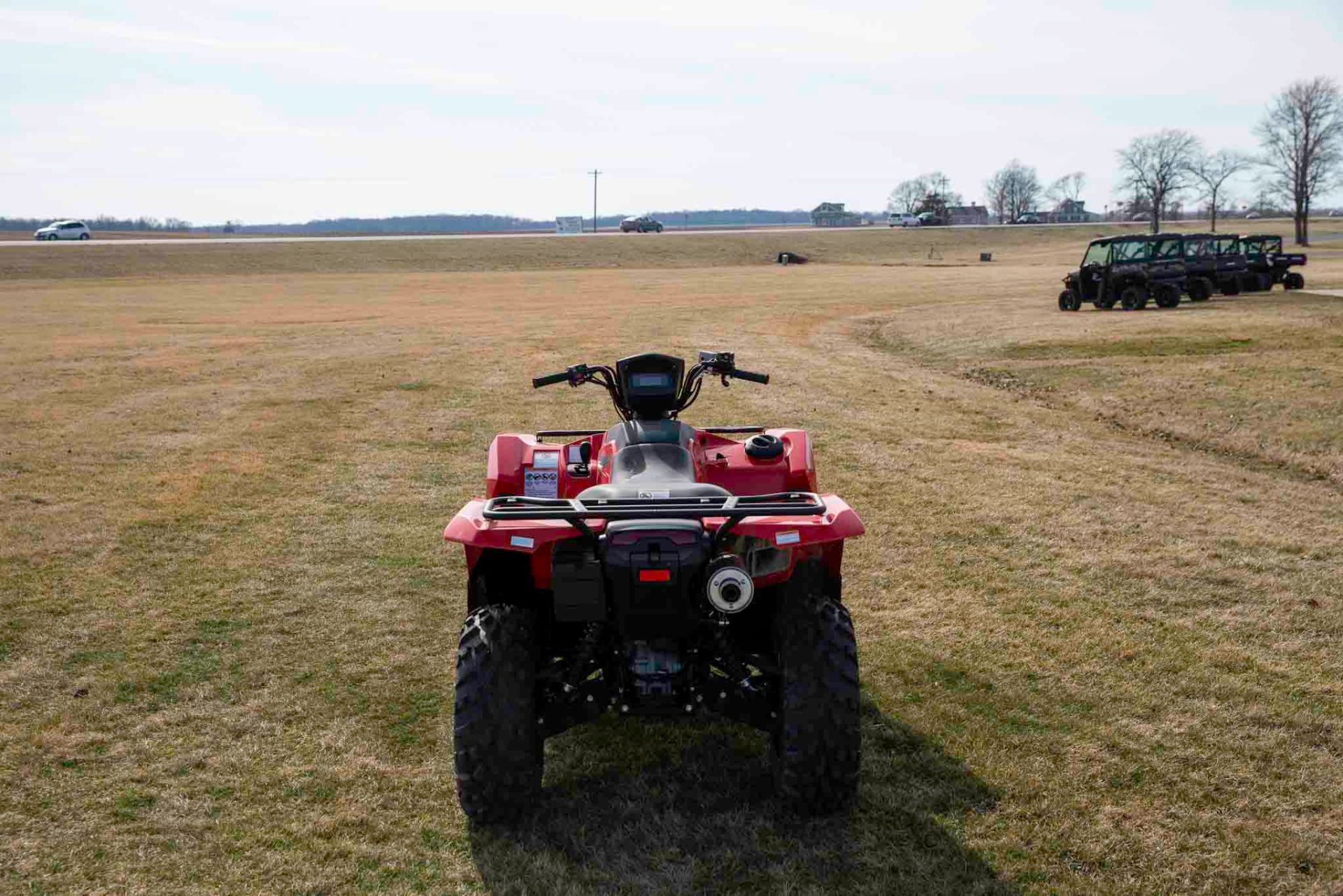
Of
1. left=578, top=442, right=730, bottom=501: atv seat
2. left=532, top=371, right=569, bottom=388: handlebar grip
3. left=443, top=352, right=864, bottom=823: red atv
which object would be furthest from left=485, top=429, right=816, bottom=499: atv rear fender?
left=443, top=352, right=864, bottom=823: red atv

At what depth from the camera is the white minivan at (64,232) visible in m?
69.1

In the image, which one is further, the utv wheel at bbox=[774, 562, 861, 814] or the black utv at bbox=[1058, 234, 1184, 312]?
the black utv at bbox=[1058, 234, 1184, 312]

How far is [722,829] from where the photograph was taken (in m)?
4.36

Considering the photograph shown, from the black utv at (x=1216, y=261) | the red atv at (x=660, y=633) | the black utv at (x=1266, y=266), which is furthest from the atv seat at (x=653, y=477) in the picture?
the black utv at (x=1266, y=266)

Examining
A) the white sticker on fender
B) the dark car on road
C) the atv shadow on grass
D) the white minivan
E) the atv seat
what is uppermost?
the dark car on road

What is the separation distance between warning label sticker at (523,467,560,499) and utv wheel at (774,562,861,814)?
1804 millimetres

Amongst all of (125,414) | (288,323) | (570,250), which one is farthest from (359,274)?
(125,414)

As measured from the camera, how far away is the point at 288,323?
27.1 metres

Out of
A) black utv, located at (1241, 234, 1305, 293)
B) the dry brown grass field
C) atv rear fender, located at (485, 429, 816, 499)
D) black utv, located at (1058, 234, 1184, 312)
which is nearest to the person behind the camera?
the dry brown grass field

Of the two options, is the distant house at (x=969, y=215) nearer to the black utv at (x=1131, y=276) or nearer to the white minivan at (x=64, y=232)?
the white minivan at (x=64, y=232)

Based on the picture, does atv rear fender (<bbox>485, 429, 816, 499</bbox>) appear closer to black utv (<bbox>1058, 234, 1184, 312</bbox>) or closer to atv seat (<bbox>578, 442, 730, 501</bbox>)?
atv seat (<bbox>578, 442, 730, 501</bbox>)

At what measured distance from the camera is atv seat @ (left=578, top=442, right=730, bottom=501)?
428 centimetres

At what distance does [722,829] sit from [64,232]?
259 ft

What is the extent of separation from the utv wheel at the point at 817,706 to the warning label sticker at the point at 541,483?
180 centimetres
